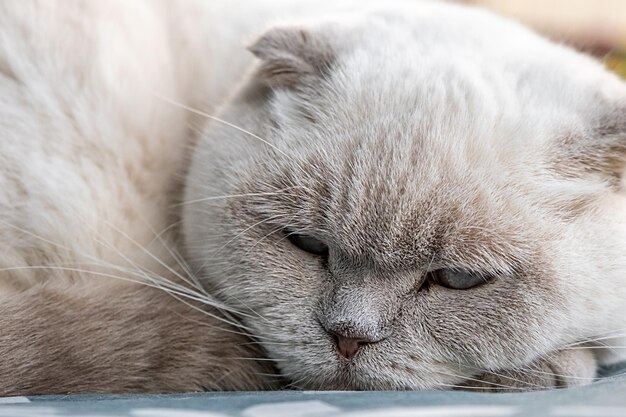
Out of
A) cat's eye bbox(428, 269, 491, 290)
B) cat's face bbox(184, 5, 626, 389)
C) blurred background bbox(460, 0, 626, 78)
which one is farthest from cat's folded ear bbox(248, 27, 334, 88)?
blurred background bbox(460, 0, 626, 78)

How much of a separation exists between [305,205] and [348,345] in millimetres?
281

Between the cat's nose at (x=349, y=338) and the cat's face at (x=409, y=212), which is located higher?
the cat's face at (x=409, y=212)

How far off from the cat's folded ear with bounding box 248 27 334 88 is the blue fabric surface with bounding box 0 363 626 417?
2.36ft

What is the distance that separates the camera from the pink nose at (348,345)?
1.44 meters

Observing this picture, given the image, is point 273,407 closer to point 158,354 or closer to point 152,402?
point 152,402

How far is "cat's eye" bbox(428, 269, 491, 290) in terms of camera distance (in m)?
1.45

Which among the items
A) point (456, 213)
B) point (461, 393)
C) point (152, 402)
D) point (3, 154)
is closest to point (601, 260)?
point (456, 213)

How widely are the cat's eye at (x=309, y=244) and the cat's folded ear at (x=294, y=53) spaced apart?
359mm

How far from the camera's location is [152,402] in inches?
49.9

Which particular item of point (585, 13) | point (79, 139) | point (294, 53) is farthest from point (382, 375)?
point (585, 13)

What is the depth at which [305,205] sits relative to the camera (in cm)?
152

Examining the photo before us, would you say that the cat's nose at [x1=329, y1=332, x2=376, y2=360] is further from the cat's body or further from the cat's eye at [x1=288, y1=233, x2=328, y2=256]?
the cat's eye at [x1=288, y1=233, x2=328, y2=256]

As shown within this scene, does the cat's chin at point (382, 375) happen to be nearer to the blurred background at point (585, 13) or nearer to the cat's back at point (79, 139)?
the cat's back at point (79, 139)

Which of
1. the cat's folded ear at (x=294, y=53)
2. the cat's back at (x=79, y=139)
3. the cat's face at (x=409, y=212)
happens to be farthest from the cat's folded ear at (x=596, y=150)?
the cat's back at (x=79, y=139)
